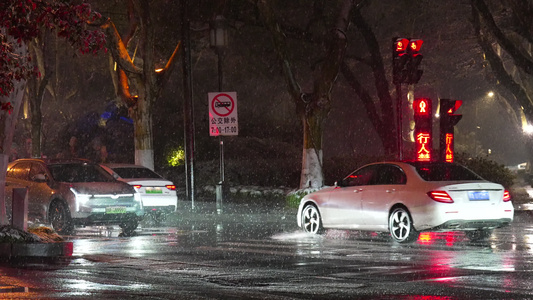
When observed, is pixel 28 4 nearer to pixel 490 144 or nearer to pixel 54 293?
pixel 54 293

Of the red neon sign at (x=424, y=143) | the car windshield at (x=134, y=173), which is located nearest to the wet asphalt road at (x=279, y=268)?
the car windshield at (x=134, y=173)

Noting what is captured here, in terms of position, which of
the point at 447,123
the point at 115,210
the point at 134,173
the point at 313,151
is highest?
the point at 447,123

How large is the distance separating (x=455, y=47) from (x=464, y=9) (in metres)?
3.67

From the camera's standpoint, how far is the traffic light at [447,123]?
24438mm

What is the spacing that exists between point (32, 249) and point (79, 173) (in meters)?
6.24

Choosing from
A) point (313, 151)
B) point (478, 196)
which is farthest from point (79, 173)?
point (478, 196)

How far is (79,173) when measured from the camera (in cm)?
2095

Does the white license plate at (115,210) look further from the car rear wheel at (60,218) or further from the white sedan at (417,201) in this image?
the white sedan at (417,201)

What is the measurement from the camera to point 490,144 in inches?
3142

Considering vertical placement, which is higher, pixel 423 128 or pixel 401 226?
pixel 423 128

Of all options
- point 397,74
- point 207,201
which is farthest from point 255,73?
point 397,74

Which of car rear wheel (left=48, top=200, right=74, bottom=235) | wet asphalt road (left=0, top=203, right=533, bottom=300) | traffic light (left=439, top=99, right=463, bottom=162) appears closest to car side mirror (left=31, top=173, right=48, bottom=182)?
car rear wheel (left=48, top=200, right=74, bottom=235)

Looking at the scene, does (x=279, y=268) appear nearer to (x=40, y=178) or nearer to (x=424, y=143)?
(x=40, y=178)

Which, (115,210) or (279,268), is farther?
(115,210)
